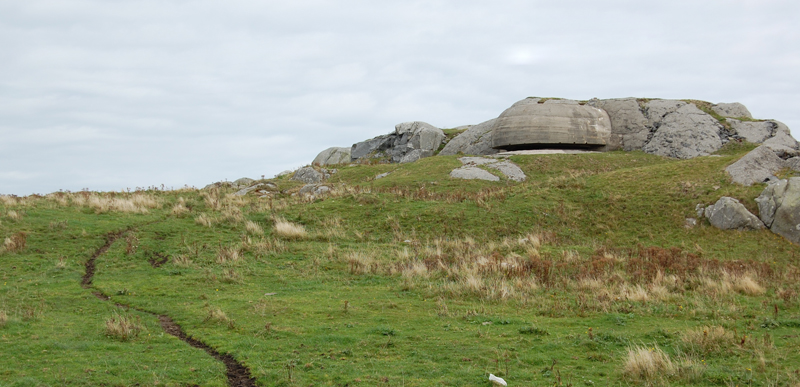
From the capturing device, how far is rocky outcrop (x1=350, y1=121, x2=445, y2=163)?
189ft

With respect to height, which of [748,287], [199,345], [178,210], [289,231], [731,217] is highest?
[178,210]

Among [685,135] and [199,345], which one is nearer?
[199,345]

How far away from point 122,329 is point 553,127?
133 ft

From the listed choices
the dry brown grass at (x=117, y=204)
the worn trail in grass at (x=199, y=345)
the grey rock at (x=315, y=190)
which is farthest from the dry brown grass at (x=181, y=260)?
the grey rock at (x=315, y=190)

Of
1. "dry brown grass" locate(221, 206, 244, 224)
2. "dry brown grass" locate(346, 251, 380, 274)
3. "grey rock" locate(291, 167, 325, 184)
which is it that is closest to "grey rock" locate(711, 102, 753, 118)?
"grey rock" locate(291, 167, 325, 184)

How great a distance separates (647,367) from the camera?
823 cm

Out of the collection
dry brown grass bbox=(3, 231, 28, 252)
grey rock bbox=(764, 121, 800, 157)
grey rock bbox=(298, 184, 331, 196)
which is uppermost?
grey rock bbox=(764, 121, 800, 157)

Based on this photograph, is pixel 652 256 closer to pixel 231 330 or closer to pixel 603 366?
pixel 603 366

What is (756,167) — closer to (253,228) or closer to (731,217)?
(731,217)

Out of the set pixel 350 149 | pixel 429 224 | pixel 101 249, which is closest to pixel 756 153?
pixel 429 224

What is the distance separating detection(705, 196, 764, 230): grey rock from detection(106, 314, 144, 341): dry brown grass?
24.3 metres

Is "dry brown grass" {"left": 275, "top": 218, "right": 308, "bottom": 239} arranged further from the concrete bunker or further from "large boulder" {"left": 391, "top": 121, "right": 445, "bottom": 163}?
"large boulder" {"left": 391, "top": 121, "right": 445, "bottom": 163}

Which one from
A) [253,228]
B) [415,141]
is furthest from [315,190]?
[415,141]

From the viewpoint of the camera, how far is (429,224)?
88.1ft
